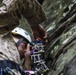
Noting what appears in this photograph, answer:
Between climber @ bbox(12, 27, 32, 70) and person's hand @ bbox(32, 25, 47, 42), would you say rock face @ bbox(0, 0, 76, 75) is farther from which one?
climber @ bbox(12, 27, 32, 70)

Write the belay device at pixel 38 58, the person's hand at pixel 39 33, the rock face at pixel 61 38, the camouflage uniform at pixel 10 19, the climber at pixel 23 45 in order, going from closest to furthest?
the rock face at pixel 61 38, the camouflage uniform at pixel 10 19, the belay device at pixel 38 58, the climber at pixel 23 45, the person's hand at pixel 39 33

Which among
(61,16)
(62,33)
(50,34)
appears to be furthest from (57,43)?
(61,16)

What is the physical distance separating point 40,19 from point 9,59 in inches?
59.8

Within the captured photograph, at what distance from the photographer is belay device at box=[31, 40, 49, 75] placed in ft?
16.3

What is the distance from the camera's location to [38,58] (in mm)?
5203

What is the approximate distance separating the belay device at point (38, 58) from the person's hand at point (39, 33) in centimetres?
21

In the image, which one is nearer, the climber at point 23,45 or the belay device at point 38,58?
the belay device at point 38,58

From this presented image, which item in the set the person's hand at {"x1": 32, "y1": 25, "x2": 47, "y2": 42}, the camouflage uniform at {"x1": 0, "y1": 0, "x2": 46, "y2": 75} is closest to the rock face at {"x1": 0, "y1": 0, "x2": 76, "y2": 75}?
the person's hand at {"x1": 32, "y1": 25, "x2": 47, "y2": 42}

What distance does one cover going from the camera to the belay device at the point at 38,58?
196 inches

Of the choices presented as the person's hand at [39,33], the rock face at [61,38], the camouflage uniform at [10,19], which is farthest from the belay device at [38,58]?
the camouflage uniform at [10,19]

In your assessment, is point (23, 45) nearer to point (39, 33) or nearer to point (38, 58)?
point (39, 33)

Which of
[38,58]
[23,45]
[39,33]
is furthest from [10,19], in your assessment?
[39,33]

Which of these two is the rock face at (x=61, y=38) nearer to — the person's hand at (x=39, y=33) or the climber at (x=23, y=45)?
the person's hand at (x=39, y=33)

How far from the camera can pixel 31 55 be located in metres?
5.25
